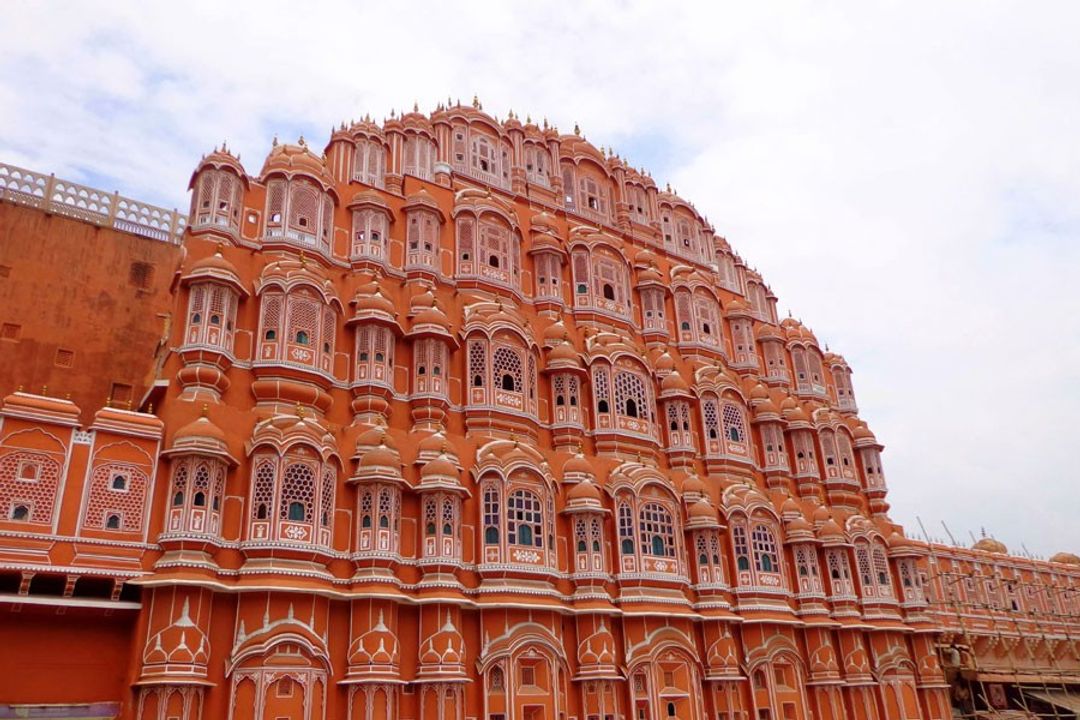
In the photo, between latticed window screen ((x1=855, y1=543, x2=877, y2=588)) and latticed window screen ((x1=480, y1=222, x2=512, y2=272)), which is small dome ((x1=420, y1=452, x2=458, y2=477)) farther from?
latticed window screen ((x1=855, y1=543, x2=877, y2=588))

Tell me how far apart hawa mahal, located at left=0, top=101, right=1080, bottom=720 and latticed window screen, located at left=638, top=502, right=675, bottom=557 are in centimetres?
6

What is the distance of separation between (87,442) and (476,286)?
40.5 feet

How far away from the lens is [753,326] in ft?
116

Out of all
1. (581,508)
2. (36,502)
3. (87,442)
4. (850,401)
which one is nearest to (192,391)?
(87,442)

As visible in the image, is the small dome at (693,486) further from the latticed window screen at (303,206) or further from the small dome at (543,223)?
the latticed window screen at (303,206)

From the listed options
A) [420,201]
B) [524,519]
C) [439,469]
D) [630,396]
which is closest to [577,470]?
[524,519]

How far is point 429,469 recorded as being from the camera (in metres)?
20.5

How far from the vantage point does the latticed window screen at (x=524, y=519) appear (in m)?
21.5

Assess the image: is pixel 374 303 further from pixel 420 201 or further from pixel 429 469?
pixel 429 469

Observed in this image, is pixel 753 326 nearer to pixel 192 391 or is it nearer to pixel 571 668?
pixel 571 668

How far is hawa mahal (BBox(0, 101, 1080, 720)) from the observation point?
1688 centimetres

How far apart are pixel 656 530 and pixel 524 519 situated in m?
4.53

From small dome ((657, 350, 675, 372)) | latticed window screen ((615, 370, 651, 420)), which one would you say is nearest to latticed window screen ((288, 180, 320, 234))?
latticed window screen ((615, 370, 651, 420))

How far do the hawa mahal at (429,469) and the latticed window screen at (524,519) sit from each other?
0.32 feet
